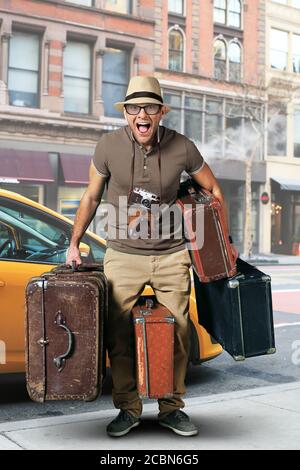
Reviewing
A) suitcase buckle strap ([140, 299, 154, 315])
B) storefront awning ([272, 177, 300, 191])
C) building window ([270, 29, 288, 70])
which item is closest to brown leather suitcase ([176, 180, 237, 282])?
suitcase buckle strap ([140, 299, 154, 315])

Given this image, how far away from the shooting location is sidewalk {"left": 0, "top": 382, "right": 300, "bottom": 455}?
398 cm

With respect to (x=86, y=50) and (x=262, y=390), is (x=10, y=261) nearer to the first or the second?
(x=262, y=390)

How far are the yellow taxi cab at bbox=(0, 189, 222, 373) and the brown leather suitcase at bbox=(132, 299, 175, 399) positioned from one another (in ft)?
4.75

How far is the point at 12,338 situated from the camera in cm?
513

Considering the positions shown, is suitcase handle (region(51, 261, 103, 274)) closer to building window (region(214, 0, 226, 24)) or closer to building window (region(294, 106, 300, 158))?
building window (region(214, 0, 226, 24))

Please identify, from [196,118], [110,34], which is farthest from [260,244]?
[110,34]

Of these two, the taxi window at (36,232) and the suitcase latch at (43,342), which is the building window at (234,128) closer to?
the taxi window at (36,232)

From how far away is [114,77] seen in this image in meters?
28.3

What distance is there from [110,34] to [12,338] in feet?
81.0

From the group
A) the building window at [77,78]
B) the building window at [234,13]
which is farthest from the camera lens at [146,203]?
the building window at [234,13]

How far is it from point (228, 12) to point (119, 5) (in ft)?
23.9

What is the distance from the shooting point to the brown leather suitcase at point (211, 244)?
4.14m

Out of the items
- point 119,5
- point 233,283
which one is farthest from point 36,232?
point 119,5

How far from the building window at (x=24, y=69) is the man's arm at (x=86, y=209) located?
22048mm
